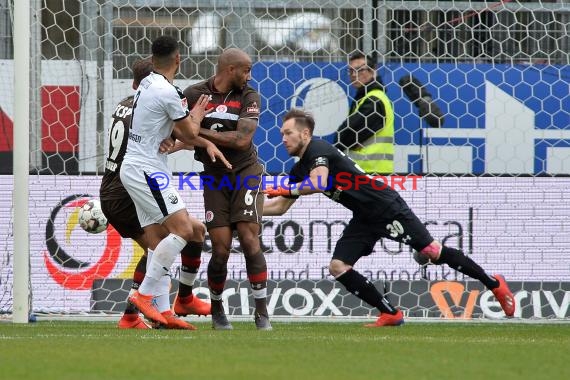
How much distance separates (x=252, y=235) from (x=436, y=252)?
1709 mm

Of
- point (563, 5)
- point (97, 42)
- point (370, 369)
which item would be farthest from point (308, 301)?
point (370, 369)

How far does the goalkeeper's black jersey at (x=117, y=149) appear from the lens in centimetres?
786

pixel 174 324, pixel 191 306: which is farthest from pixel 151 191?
pixel 191 306

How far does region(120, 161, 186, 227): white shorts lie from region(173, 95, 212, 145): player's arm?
0.90 feet

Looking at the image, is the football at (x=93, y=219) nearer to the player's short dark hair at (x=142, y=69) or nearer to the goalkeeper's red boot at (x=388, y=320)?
the player's short dark hair at (x=142, y=69)

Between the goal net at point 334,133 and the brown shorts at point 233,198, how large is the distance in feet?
6.64

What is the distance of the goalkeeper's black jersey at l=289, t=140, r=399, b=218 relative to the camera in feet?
28.2

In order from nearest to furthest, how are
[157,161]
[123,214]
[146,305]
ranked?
[146,305]
[157,161]
[123,214]

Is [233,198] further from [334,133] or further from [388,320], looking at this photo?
[334,133]

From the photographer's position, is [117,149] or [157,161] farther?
[117,149]

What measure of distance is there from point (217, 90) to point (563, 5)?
3991 mm

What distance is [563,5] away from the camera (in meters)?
10.5

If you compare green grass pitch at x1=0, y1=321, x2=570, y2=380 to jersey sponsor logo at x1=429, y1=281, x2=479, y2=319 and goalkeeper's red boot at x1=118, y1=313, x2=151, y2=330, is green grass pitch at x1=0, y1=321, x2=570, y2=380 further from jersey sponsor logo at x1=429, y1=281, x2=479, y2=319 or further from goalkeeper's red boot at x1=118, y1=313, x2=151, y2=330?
jersey sponsor logo at x1=429, y1=281, x2=479, y2=319

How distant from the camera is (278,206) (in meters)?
8.80
